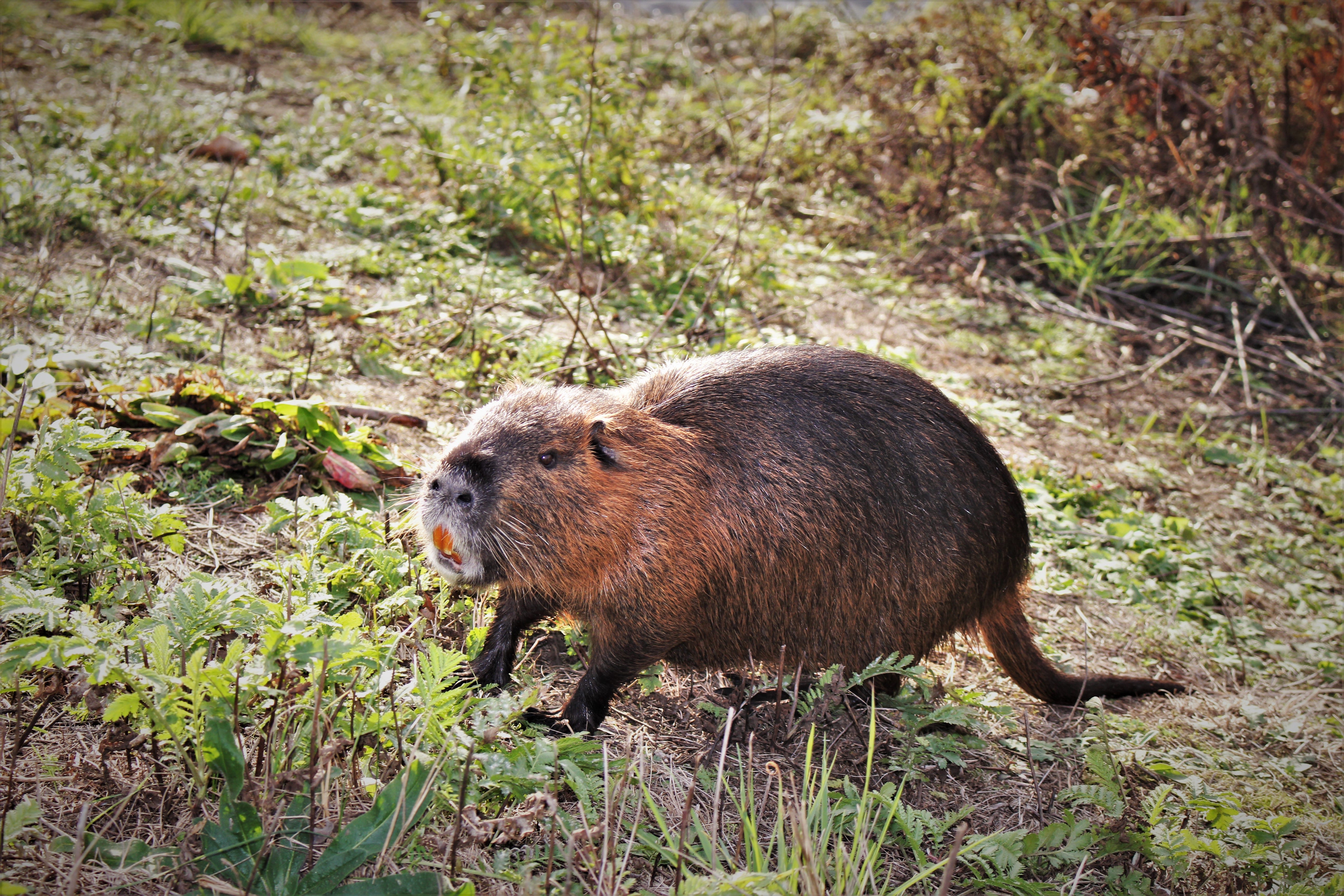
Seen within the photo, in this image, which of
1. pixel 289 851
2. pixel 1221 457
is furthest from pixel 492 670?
pixel 1221 457

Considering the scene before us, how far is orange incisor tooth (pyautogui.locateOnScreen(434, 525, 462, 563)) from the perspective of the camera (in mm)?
2422

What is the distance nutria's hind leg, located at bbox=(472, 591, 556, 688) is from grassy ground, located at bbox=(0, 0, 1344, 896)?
0.10 m

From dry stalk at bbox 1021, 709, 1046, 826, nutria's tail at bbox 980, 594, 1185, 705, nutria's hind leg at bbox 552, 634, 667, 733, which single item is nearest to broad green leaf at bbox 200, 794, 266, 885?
nutria's hind leg at bbox 552, 634, 667, 733

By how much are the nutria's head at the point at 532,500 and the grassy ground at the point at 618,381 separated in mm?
209

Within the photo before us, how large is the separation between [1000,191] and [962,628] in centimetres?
415

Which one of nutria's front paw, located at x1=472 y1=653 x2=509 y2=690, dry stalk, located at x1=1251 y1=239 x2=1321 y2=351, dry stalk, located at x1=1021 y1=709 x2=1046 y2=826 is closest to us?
dry stalk, located at x1=1021 y1=709 x2=1046 y2=826

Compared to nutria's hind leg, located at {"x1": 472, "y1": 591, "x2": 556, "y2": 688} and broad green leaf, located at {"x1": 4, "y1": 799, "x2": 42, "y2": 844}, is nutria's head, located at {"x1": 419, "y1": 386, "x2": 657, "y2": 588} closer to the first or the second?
nutria's hind leg, located at {"x1": 472, "y1": 591, "x2": 556, "y2": 688}

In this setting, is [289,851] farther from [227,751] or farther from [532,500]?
[532,500]

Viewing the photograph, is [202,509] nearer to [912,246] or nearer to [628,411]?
[628,411]

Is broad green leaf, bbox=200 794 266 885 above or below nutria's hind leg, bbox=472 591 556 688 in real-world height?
Answer: above

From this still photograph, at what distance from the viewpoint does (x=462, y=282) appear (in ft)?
14.4

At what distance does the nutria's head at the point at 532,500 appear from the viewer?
2.43 metres

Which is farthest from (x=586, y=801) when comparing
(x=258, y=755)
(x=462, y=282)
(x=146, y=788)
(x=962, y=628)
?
(x=462, y=282)

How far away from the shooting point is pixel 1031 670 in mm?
2963
